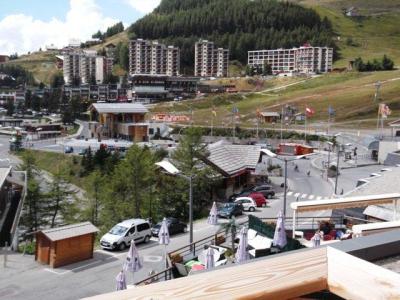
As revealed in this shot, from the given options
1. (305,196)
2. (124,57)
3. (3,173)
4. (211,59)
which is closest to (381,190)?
(305,196)

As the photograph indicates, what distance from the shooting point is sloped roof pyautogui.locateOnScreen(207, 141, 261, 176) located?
42.5 meters

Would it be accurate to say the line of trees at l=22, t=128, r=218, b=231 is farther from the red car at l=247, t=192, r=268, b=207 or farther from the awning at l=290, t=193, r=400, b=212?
the awning at l=290, t=193, r=400, b=212

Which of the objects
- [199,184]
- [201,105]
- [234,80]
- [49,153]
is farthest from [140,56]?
[199,184]

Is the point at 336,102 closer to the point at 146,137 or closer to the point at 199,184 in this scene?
the point at 146,137

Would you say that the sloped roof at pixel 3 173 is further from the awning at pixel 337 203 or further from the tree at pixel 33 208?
the awning at pixel 337 203

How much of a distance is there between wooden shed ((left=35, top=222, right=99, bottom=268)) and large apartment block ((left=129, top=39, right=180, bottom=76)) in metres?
165

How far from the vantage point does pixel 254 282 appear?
217 centimetres

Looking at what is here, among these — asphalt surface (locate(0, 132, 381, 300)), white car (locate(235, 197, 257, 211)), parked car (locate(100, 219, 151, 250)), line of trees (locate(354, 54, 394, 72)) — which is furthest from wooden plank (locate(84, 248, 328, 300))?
line of trees (locate(354, 54, 394, 72))

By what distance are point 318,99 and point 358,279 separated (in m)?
118

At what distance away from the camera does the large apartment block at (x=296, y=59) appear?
176 metres

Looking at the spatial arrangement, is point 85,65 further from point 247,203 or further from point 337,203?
point 337,203

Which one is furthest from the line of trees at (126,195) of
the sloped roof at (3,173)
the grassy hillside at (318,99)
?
the grassy hillside at (318,99)

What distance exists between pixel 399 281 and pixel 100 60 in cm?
19493

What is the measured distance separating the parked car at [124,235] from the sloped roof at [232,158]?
15441mm
